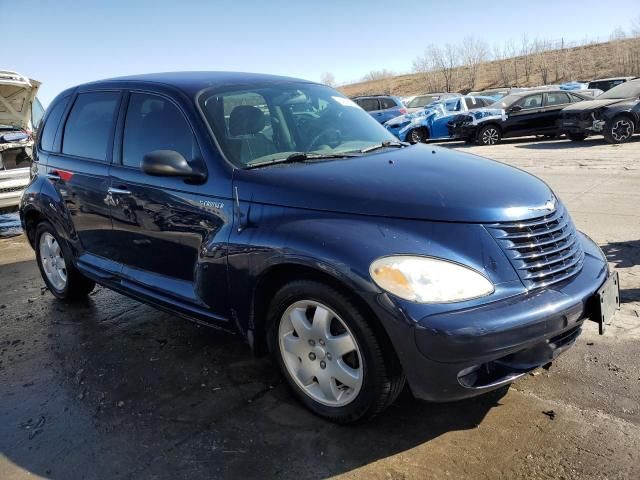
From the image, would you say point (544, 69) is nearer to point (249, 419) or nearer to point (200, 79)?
point (200, 79)

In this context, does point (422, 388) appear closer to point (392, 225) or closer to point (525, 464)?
point (525, 464)

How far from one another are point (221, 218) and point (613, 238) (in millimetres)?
4391

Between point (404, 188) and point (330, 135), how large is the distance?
101 centimetres

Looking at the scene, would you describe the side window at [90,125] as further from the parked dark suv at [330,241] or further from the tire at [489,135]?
the tire at [489,135]

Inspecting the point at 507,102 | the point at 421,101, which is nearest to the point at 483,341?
the point at 507,102

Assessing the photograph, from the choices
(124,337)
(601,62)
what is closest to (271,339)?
(124,337)

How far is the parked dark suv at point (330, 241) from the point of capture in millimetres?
2398

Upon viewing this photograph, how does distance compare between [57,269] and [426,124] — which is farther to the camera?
[426,124]

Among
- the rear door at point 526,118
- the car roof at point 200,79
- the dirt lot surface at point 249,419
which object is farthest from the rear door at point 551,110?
the car roof at point 200,79

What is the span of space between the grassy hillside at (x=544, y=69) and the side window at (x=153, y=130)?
5518cm

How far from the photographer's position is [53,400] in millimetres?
3316

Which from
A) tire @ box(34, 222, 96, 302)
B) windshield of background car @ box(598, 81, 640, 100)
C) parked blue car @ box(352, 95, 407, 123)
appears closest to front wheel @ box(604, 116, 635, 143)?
windshield of background car @ box(598, 81, 640, 100)

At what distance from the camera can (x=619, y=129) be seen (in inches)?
550

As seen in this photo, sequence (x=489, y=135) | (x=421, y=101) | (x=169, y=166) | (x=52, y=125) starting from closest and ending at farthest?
(x=169, y=166), (x=52, y=125), (x=489, y=135), (x=421, y=101)
